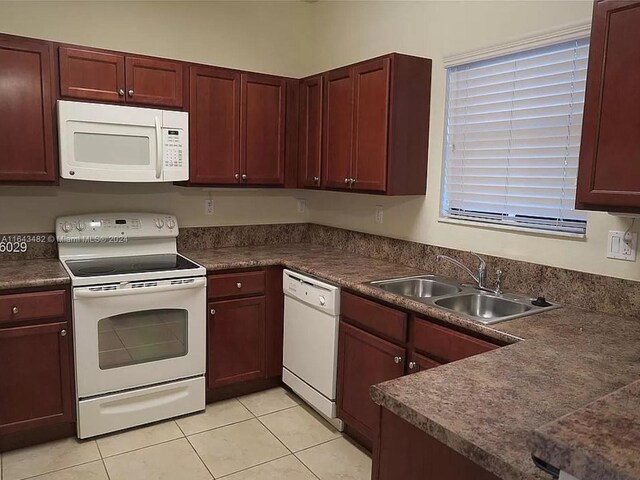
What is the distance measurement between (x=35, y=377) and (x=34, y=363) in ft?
0.25

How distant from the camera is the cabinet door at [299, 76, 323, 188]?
3320 millimetres

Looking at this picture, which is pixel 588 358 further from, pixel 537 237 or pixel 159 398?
pixel 159 398

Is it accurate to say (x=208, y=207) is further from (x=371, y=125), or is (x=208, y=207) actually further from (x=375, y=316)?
(x=375, y=316)

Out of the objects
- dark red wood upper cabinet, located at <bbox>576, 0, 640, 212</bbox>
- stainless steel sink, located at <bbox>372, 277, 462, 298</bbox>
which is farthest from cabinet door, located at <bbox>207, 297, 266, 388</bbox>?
dark red wood upper cabinet, located at <bbox>576, 0, 640, 212</bbox>

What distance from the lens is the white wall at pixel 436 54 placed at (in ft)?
7.30

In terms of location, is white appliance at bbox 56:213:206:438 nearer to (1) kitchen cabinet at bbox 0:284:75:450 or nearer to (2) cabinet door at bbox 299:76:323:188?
(1) kitchen cabinet at bbox 0:284:75:450

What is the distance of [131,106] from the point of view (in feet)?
9.53

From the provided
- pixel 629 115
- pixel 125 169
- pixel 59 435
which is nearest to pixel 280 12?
pixel 125 169

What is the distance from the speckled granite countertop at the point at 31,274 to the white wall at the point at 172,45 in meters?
0.25

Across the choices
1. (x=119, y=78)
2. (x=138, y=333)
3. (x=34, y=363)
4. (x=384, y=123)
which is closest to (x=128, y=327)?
(x=138, y=333)

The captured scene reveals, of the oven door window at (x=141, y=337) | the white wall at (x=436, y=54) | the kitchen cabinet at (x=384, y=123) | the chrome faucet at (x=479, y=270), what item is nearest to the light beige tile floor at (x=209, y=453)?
the oven door window at (x=141, y=337)

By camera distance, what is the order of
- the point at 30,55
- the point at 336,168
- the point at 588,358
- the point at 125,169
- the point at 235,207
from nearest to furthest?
the point at 588,358
the point at 30,55
the point at 125,169
the point at 336,168
the point at 235,207

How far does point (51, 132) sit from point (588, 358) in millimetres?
2701

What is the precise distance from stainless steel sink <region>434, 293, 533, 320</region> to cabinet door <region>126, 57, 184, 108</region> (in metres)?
1.94
